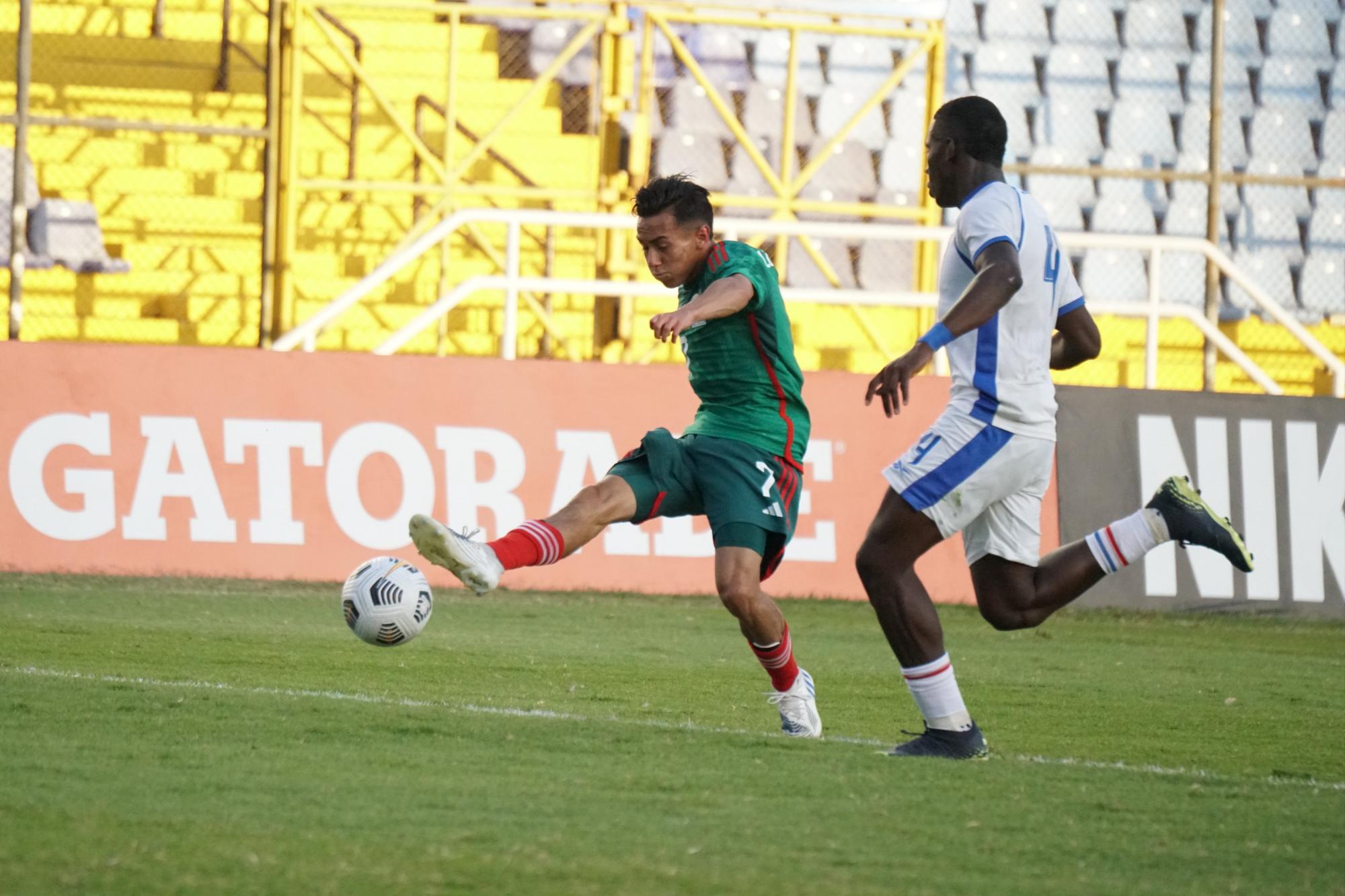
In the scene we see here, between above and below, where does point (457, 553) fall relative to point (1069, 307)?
below

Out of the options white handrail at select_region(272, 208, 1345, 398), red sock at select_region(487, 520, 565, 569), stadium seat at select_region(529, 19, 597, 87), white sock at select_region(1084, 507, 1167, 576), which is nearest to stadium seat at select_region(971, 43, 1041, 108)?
stadium seat at select_region(529, 19, 597, 87)

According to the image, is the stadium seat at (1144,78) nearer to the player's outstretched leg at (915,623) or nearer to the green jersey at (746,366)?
the green jersey at (746,366)

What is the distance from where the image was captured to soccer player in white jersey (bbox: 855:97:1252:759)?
18.1ft

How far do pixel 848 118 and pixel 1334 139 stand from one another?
18.1ft

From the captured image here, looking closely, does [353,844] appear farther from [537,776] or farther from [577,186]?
[577,186]

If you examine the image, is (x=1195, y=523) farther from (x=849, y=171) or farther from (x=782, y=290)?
(x=849, y=171)

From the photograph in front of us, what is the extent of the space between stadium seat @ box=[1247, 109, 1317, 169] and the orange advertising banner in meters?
10.3

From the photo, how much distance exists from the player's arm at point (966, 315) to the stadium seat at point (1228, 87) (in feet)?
52.4

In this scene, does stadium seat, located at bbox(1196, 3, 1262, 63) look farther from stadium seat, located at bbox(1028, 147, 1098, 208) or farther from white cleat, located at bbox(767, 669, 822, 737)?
white cleat, located at bbox(767, 669, 822, 737)

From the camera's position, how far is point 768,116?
18562 mm

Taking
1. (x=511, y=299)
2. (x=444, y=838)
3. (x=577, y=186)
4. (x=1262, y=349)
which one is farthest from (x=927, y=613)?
(x=1262, y=349)

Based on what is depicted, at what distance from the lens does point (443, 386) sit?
11.4 metres

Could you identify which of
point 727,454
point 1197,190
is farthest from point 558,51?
point 727,454

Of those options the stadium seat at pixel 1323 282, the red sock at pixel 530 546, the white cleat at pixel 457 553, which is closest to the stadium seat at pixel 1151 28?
the stadium seat at pixel 1323 282
